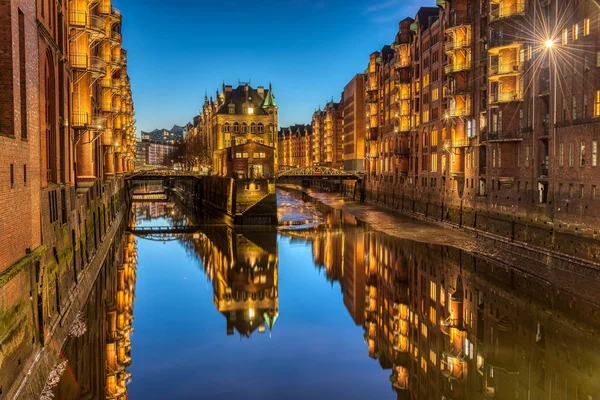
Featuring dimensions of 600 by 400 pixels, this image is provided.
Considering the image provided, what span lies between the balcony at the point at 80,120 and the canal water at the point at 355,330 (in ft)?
29.4

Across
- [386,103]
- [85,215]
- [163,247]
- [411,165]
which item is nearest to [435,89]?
[411,165]

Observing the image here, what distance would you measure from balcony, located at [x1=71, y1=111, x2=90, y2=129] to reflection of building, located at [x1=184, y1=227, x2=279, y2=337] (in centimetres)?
1093

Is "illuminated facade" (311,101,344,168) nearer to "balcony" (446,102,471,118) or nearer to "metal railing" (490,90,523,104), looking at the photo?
"balcony" (446,102,471,118)

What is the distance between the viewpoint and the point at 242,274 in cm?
3491

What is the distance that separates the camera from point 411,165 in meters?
70.0

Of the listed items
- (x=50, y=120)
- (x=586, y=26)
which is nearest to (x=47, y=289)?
(x=50, y=120)

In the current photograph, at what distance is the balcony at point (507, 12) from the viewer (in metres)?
39.5

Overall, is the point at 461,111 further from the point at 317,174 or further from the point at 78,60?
the point at 317,174

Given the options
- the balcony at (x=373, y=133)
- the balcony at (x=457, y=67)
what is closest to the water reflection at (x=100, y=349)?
the balcony at (x=457, y=67)

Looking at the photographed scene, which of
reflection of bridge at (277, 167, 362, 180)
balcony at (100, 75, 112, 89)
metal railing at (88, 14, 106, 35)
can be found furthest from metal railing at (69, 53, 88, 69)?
reflection of bridge at (277, 167, 362, 180)

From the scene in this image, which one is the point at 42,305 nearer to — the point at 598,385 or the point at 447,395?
the point at 447,395

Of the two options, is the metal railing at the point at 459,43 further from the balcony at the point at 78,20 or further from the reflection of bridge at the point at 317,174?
the reflection of bridge at the point at 317,174

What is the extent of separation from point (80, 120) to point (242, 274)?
12.6m

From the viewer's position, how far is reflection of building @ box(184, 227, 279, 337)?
1002 inches
